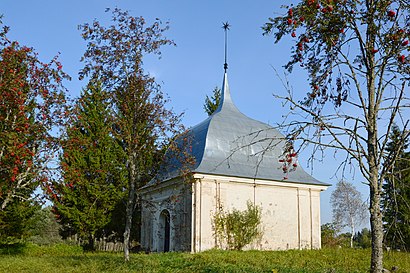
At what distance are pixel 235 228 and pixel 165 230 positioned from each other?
493cm

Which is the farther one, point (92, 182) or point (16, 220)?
point (92, 182)

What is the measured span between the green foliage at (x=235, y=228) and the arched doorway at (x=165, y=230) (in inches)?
151

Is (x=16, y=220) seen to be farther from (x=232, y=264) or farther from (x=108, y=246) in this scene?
(x=232, y=264)

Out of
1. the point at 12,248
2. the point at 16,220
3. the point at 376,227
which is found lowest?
the point at 12,248

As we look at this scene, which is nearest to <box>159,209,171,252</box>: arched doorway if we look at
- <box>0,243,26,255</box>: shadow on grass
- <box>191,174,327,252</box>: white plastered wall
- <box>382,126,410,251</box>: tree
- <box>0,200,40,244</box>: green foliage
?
<box>191,174,327,252</box>: white plastered wall

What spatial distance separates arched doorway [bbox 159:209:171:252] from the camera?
2476 centimetres

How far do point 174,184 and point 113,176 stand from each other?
6961 millimetres

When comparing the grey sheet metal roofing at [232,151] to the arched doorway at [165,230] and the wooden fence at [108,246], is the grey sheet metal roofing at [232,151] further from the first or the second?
the wooden fence at [108,246]

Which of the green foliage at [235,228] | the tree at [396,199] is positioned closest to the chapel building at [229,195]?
the green foliage at [235,228]

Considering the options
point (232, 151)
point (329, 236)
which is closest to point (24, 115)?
point (232, 151)

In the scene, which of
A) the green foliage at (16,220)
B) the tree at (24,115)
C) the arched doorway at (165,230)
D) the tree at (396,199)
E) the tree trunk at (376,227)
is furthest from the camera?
the green foliage at (16,220)

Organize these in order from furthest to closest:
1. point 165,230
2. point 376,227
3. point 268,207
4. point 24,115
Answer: point 165,230, point 268,207, point 24,115, point 376,227

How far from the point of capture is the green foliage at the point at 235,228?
21.7 m

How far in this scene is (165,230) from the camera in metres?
25.1
